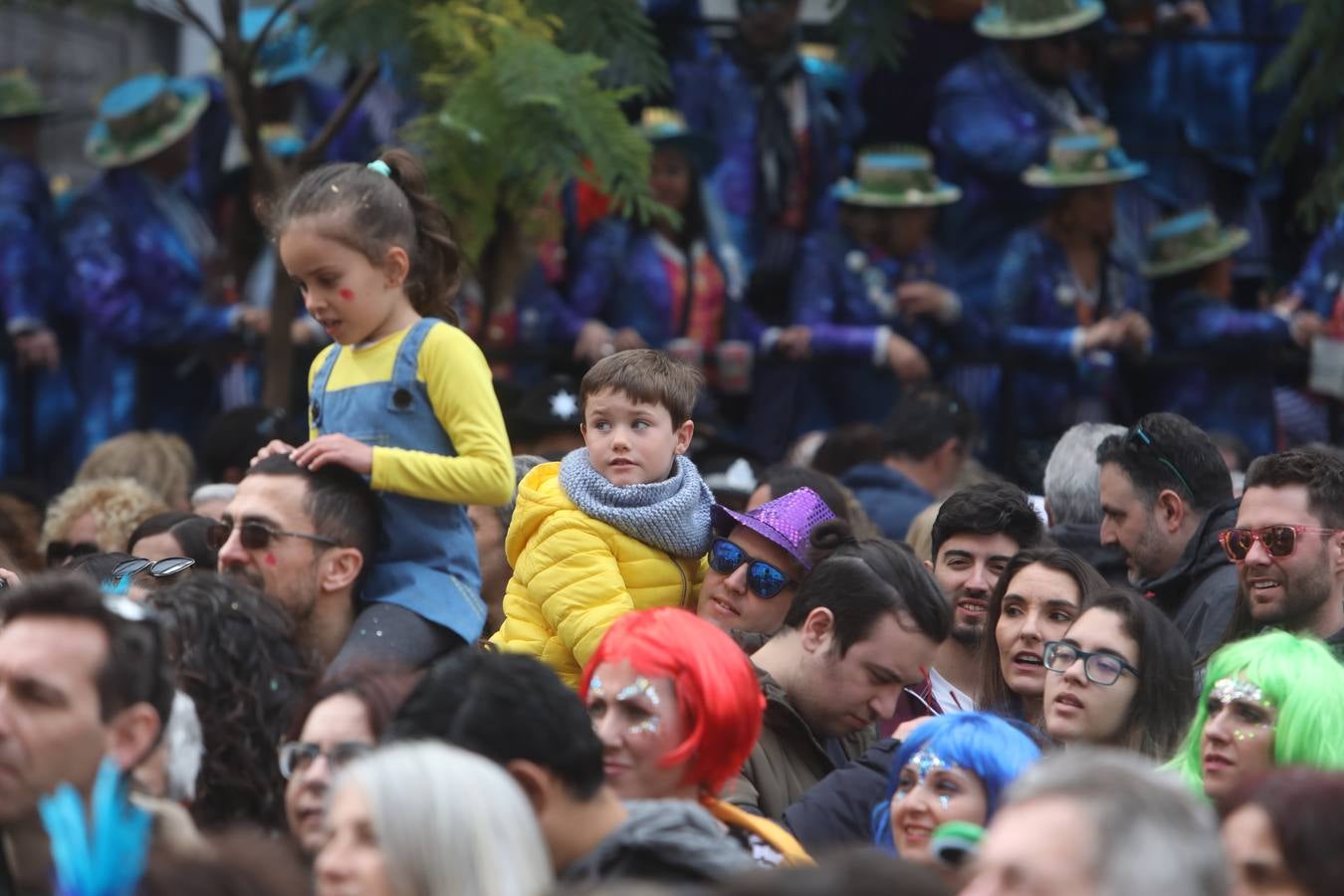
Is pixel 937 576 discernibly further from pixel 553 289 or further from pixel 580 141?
pixel 553 289

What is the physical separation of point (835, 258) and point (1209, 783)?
6176 mm

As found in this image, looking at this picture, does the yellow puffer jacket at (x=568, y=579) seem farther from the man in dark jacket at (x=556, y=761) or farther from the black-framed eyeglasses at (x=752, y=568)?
the man in dark jacket at (x=556, y=761)

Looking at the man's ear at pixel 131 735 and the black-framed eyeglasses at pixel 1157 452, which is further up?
the man's ear at pixel 131 735

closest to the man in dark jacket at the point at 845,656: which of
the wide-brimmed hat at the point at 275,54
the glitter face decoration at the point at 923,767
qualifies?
the glitter face decoration at the point at 923,767

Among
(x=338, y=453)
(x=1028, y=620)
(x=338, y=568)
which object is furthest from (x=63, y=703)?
(x=1028, y=620)

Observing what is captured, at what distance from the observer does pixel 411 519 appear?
5766 millimetres

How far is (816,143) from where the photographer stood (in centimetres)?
1149

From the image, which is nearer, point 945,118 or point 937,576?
point 937,576

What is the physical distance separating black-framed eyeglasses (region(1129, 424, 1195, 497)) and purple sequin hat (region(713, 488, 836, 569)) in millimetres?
1378

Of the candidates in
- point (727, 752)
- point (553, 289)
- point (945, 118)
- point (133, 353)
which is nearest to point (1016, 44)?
point (945, 118)

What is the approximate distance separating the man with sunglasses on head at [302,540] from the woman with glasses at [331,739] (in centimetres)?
88

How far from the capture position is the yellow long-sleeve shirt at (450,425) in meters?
5.49

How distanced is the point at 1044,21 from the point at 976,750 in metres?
6.71

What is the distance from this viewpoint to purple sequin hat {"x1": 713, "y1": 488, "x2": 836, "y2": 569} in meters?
6.32
